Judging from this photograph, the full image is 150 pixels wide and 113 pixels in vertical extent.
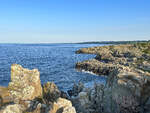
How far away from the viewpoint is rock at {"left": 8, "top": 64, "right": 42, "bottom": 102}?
868 centimetres

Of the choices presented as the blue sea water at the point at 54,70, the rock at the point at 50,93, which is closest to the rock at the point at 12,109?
the rock at the point at 50,93

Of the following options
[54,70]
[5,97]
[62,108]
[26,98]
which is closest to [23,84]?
[26,98]

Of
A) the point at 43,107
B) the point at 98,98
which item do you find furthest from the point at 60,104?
the point at 98,98

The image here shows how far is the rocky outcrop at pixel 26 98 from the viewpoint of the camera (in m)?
6.80

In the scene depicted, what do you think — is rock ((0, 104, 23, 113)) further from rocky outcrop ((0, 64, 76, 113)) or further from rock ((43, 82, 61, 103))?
rock ((43, 82, 61, 103))

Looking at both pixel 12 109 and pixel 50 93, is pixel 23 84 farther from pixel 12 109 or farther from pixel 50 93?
pixel 50 93

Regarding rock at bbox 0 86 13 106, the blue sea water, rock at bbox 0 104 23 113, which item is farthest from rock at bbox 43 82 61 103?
the blue sea water

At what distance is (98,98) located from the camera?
11531 mm

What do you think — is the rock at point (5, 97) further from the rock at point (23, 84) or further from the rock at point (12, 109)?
the rock at point (12, 109)

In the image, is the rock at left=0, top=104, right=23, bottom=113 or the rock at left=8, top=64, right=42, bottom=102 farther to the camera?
the rock at left=8, top=64, right=42, bottom=102

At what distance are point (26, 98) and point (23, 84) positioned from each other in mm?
998

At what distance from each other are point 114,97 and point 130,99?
970 mm

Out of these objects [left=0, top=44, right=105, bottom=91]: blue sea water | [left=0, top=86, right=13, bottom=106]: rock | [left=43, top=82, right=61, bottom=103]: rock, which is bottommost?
[left=0, top=44, right=105, bottom=91]: blue sea water

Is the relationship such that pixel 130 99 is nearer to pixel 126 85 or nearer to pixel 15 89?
pixel 126 85
